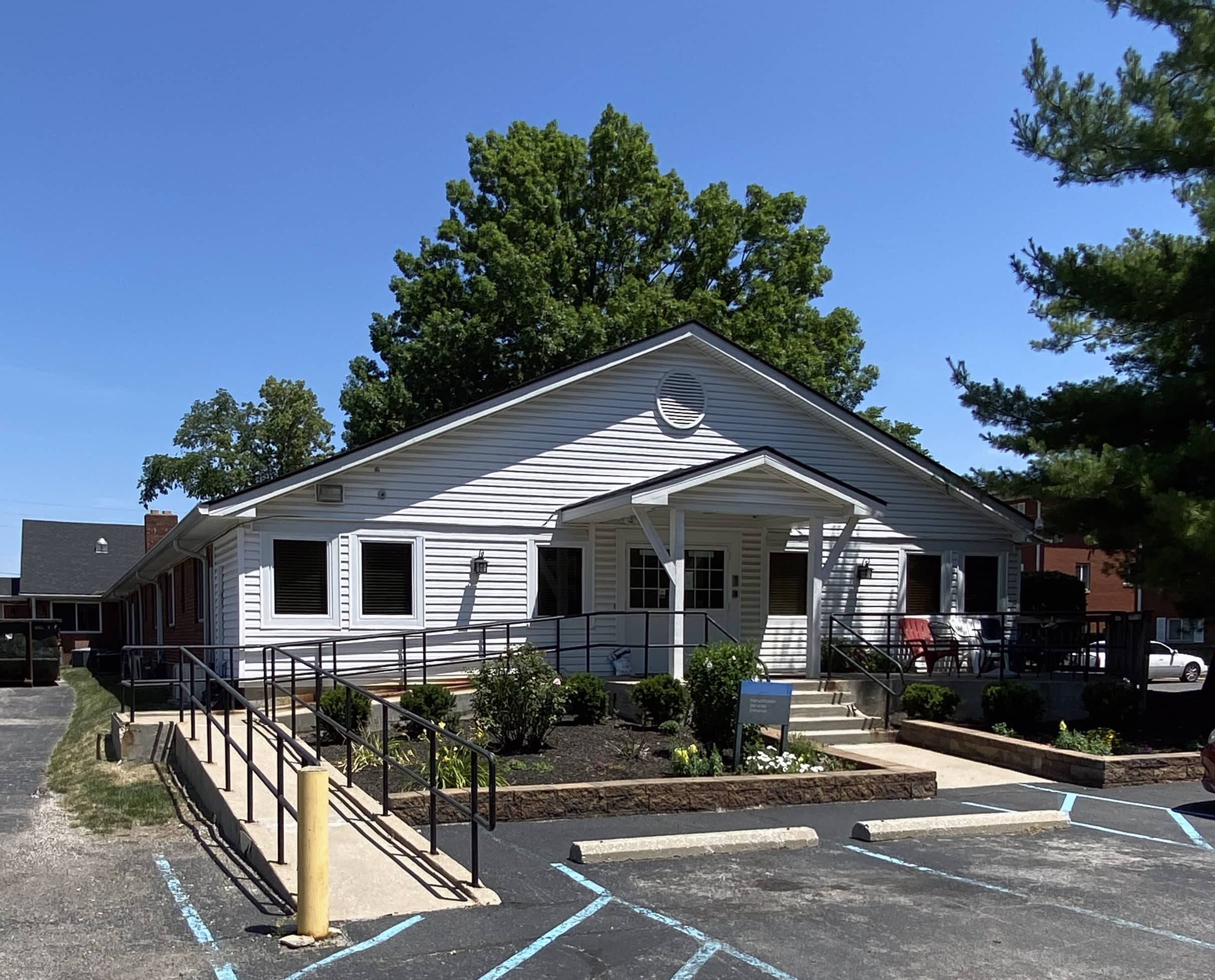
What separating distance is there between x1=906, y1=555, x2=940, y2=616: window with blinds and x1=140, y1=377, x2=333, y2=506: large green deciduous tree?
31.8 m

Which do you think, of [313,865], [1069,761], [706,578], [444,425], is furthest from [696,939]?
[706,578]

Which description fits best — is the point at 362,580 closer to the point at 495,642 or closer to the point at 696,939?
the point at 495,642

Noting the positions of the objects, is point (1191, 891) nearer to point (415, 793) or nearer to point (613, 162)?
point (415, 793)

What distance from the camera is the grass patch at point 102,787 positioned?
30.6 ft

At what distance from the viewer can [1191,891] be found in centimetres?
739

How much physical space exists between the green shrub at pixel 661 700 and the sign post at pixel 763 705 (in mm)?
2445

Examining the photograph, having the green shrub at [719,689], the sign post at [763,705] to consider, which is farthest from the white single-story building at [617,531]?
the sign post at [763,705]

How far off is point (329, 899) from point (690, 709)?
23.1 feet

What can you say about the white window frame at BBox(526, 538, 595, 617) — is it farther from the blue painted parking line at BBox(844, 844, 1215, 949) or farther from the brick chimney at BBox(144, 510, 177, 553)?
the brick chimney at BBox(144, 510, 177, 553)

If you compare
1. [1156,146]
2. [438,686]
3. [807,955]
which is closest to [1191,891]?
[807,955]

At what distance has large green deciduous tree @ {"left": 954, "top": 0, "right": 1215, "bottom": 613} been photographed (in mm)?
14133

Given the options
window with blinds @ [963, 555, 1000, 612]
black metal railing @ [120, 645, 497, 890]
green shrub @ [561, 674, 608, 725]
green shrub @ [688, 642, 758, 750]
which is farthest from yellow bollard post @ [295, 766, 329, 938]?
window with blinds @ [963, 555, 1000, 612]

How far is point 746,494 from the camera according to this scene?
15.9m

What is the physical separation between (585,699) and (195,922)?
7420 millimetres
